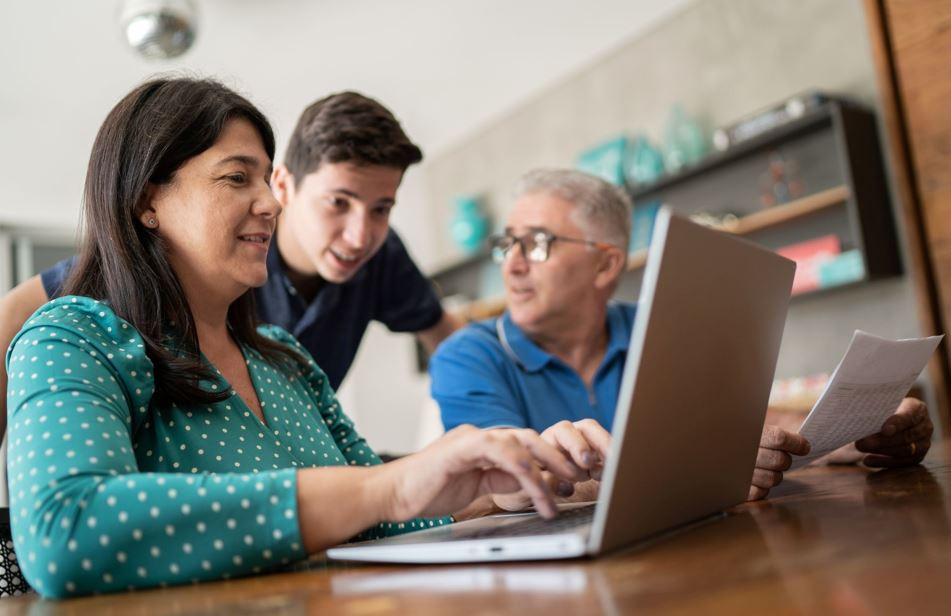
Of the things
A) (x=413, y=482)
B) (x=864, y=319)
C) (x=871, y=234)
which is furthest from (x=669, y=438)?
(x=864, y=319)

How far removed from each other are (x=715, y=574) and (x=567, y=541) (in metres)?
0.13

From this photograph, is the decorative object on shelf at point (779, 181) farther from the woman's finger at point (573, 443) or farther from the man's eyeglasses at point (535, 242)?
the woman's finger at point (573, 443)

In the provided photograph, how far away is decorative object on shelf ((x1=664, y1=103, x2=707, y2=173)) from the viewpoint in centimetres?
418

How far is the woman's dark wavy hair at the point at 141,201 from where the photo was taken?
1.10 m

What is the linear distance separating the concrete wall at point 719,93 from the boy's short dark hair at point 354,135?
2.42 metres

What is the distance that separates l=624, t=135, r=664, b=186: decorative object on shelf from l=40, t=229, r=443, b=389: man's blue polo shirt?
2160 millimetres

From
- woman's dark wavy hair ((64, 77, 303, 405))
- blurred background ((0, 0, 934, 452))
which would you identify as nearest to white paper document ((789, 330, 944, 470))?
woman's dark wavy hair ((64, 77, 303, 405))

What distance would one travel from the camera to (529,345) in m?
2.04

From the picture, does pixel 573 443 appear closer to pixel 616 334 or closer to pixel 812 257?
pixel 616 334

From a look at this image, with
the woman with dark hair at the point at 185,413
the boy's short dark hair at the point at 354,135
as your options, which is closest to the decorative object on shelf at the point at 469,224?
the boy's short dark hair at the point at 354,135

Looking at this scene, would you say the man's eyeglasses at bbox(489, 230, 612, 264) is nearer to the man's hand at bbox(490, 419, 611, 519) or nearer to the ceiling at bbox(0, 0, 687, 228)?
the man's hand at bbox(490, 419, 611, 519)

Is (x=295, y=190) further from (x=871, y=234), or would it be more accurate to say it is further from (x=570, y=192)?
(x=871, y=234)

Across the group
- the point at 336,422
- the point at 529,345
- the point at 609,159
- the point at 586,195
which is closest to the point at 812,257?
the point at 609,159

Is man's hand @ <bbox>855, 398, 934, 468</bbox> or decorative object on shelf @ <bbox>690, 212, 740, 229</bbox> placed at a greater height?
decorative object on shelf @ <bbox>690, 212, 740, 229</bbox>
